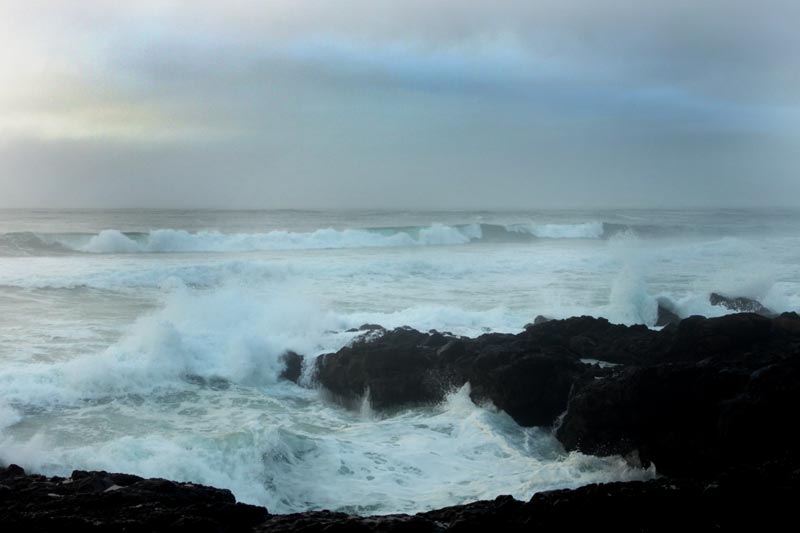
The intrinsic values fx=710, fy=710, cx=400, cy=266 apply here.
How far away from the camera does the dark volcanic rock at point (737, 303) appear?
18.4m

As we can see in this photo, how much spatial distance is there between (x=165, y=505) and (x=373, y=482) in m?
3.21

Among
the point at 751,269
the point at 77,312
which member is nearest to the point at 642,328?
the point at 751,269

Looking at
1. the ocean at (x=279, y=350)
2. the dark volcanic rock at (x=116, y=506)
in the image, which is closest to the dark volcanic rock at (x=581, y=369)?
the ocean at (x=279, y=350)

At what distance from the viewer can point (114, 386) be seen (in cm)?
1238

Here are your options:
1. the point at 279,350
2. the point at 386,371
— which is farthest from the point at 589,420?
the point at 279,350

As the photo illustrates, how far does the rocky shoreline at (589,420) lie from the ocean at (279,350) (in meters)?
0.45

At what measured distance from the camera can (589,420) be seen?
8.97 metres

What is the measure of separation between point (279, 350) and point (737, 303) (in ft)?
40.2

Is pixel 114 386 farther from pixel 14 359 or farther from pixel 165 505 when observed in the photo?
pixel 165 505

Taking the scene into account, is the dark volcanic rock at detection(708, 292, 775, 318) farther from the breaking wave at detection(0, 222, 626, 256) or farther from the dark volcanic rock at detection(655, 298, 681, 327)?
the breaking wave at detection(0, 222, 626, 256)

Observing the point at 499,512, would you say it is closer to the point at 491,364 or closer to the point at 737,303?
the point at 491,364

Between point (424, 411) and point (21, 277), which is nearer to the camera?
point (424, 411)

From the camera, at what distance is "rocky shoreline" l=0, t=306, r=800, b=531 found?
5418mm

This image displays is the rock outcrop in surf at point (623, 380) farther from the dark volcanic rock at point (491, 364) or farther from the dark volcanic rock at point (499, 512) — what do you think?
the dark volcanic rock at point (499, 512)
